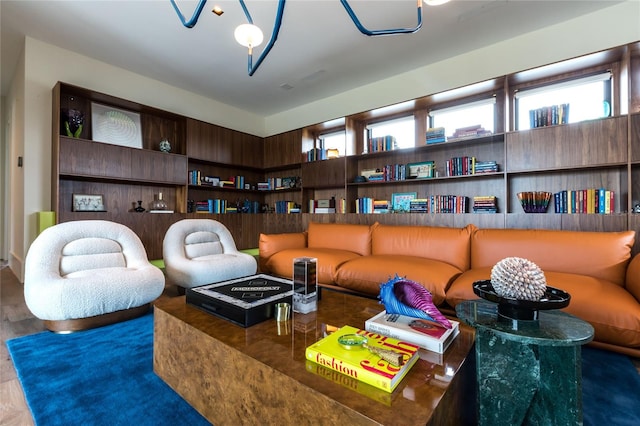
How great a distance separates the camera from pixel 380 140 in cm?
379

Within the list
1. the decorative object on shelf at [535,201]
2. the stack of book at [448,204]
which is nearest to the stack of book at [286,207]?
the stack of book at [448,204]

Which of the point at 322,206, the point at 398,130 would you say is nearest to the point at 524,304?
the point at 398,130

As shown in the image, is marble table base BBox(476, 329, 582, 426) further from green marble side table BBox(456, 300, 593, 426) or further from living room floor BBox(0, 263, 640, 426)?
living room floor BBox(0, 263, 640, 426)

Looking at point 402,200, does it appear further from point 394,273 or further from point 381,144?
point 394,273

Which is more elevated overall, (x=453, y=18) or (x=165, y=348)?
(x=453, y=18)

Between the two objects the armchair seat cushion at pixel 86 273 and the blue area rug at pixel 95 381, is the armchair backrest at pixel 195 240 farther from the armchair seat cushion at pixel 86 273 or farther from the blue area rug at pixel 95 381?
the blue area rug at pixel 95 381

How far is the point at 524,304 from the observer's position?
0.89 metres

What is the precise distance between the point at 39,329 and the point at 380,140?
146 inches

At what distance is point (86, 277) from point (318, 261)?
171cm

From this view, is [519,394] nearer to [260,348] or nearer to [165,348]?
[260,348]

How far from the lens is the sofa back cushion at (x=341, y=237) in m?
3.09

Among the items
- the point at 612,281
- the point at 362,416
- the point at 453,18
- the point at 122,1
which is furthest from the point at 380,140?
the point at 362,416

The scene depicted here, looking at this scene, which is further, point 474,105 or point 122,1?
point 474,105

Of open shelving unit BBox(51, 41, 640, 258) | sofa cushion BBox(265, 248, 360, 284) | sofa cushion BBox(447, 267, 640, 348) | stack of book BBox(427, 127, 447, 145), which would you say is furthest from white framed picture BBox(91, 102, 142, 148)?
sofa cushion BBox(447, 267, 640, 348)
